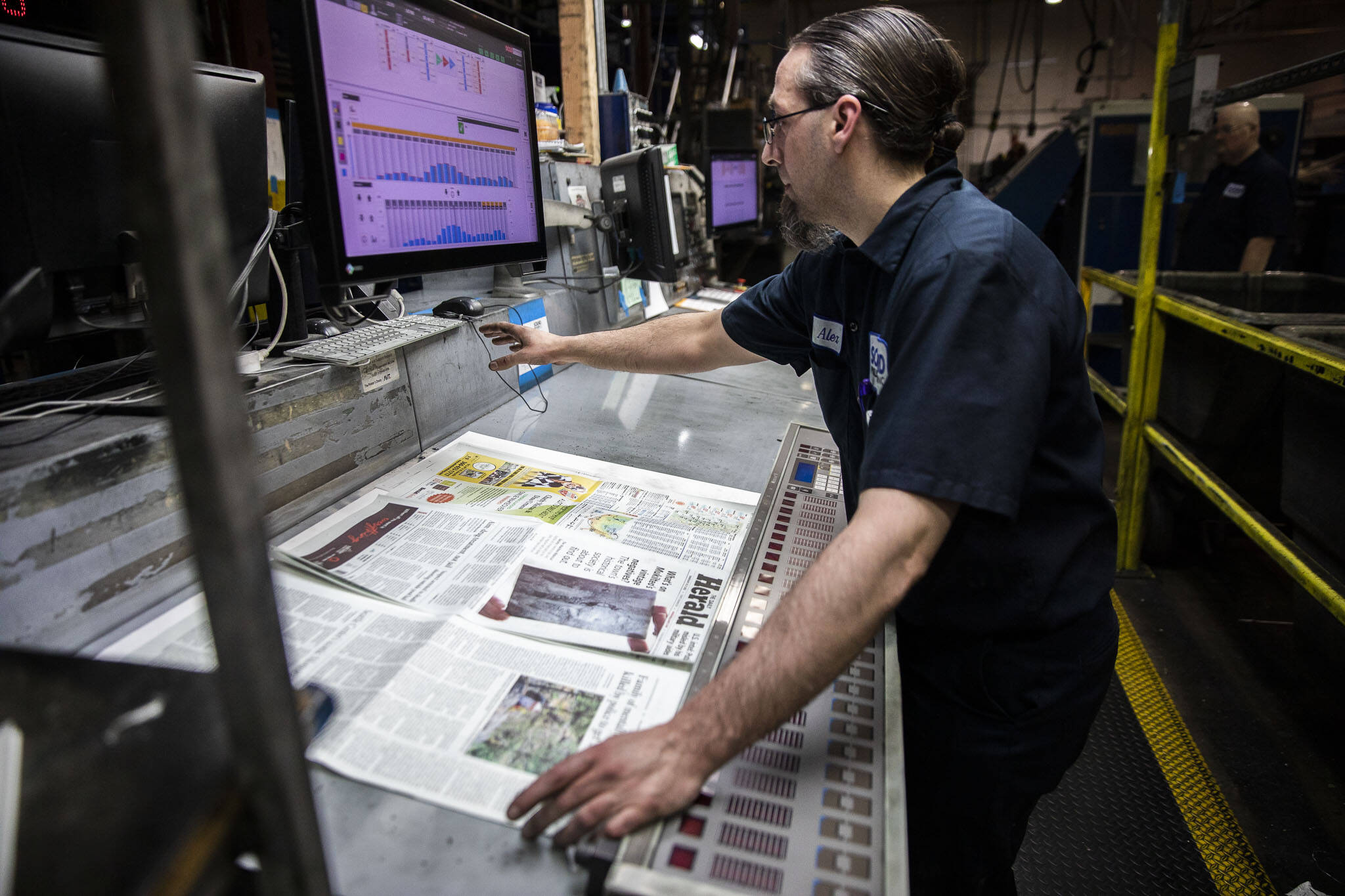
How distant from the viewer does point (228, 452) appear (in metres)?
0.30

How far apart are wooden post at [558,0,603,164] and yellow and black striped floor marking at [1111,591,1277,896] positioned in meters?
A: 2.22

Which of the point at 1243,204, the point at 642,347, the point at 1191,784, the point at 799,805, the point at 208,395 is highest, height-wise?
the point at 1243,204

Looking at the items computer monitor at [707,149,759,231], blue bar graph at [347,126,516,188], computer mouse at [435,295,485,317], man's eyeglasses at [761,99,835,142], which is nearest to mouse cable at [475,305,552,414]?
computer mouse at [435,295,485,317]

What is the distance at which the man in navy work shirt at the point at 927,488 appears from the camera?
0.61m

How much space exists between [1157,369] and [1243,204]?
60.6 inches

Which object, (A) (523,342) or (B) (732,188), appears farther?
(B) (732,188)

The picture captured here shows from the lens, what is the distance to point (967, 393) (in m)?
0.68

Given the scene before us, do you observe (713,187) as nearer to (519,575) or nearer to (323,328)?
(323,328)

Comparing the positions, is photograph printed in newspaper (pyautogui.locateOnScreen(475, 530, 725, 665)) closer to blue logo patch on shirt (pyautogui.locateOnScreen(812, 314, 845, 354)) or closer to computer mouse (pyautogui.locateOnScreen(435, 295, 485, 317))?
blue logo patch on shirt (pyautogui.locateOnScreen(812, 314, 845, 354))

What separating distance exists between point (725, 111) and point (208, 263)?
3870 millimetres

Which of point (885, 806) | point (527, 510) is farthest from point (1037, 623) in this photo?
point (527, 510)

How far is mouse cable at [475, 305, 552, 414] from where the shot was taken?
135 centimetres

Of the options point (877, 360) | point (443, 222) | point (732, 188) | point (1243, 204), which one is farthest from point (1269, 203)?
point (443, 222)

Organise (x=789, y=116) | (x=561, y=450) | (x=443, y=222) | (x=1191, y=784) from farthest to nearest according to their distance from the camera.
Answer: (x=1191, y=784)
(x=561, y=450)
(x=443, y=222)
(x=789, y=116)
